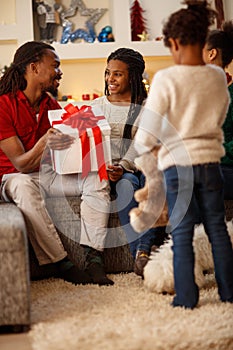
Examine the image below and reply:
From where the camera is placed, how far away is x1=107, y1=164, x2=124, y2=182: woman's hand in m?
2.62

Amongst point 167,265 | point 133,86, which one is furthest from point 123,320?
point 133,86

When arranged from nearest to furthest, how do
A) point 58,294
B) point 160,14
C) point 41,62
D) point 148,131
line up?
point 148,131 → point 58,294 → point 41,62 → point 160,14

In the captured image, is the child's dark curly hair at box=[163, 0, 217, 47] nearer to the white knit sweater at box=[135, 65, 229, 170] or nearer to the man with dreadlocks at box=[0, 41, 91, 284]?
the white knit sweater at box=[135, 65, 229, 170]

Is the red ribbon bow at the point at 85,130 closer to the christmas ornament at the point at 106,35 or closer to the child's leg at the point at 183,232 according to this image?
the child's leg at the point at 183,232

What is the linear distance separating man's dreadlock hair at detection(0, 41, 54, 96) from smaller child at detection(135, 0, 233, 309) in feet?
3.05

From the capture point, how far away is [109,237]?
265 centimetres

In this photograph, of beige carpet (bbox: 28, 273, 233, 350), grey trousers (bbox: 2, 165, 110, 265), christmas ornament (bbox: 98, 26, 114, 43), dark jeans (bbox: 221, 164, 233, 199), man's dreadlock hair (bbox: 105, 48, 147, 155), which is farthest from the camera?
christmas ornament (bbox: 98, 26, 114, 43)

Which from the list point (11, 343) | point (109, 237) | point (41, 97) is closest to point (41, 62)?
point (41, 97)

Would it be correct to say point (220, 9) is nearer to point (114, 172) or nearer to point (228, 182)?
point (228, 182)

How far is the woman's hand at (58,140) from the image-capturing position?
2.48 meters

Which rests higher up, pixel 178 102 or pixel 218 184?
pixel 178 102

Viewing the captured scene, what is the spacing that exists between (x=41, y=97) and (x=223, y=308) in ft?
4.39

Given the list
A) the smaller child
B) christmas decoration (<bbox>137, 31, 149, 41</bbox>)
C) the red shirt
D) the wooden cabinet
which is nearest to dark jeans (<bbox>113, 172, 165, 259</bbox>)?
the red shirt

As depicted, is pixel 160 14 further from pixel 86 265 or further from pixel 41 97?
pixel 86 265
